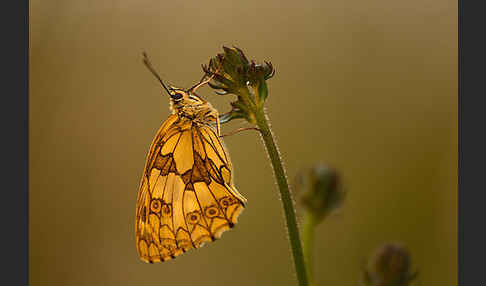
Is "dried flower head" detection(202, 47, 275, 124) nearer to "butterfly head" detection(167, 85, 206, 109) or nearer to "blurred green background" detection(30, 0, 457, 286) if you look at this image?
"butterfly head" detection(167, 85, 206, 109)

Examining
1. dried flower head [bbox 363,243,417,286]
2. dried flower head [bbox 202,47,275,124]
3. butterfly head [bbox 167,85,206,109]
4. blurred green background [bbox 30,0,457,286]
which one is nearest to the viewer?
dried flower head [bbox 202,47,275,124]

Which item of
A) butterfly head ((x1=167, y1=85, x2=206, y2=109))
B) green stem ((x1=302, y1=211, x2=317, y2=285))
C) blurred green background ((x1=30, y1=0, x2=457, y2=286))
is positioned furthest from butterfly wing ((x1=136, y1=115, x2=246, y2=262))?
blurred green background ((x1=30, y1=0, x2=457, y2=286))

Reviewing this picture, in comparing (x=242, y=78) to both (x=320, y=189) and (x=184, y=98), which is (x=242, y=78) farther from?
(x=320, y=189)

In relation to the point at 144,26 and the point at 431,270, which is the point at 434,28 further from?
the point at 144,26

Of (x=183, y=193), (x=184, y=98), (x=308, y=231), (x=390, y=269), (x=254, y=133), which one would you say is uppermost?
(x=184, y=98)

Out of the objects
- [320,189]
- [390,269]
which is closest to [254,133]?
[320,189]
